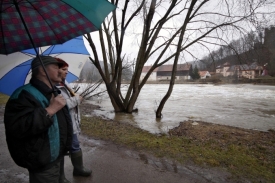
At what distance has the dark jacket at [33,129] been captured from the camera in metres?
1.70

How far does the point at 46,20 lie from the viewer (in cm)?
229

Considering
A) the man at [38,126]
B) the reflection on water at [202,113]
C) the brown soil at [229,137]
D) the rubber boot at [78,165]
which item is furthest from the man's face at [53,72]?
the reflection on water at [202,113]

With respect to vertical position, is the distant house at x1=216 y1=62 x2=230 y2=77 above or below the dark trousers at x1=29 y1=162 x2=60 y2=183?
above

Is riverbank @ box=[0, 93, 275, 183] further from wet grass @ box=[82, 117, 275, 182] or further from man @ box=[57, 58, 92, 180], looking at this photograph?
man @ box=[57, 58, 92, 180]

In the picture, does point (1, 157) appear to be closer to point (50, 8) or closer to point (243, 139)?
point (50, 8)

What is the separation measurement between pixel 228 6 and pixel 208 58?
3.91 meters

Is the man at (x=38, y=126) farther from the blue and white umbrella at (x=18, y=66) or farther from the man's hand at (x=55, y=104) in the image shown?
the blue and white umbrella at (x=18, y=66)

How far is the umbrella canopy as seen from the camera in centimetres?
201

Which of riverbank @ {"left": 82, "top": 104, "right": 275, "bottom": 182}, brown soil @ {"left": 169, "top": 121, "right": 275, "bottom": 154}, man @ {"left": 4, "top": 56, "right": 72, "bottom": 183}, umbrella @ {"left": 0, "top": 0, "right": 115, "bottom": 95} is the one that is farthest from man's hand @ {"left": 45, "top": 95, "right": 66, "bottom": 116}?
brown soil @ {"left": 169, "top": 121, "right": 275, "bottom": 154}

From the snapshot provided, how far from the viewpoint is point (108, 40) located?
11867 mm

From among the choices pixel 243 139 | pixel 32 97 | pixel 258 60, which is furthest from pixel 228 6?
pixel 32 97

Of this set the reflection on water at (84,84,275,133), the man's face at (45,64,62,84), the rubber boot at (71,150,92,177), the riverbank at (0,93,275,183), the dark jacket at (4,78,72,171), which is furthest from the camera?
the reflection on water at (84,84,275,133)

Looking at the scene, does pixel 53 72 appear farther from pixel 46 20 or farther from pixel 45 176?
pixel 45 176

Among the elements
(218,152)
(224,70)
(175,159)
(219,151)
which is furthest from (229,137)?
(224,70)
